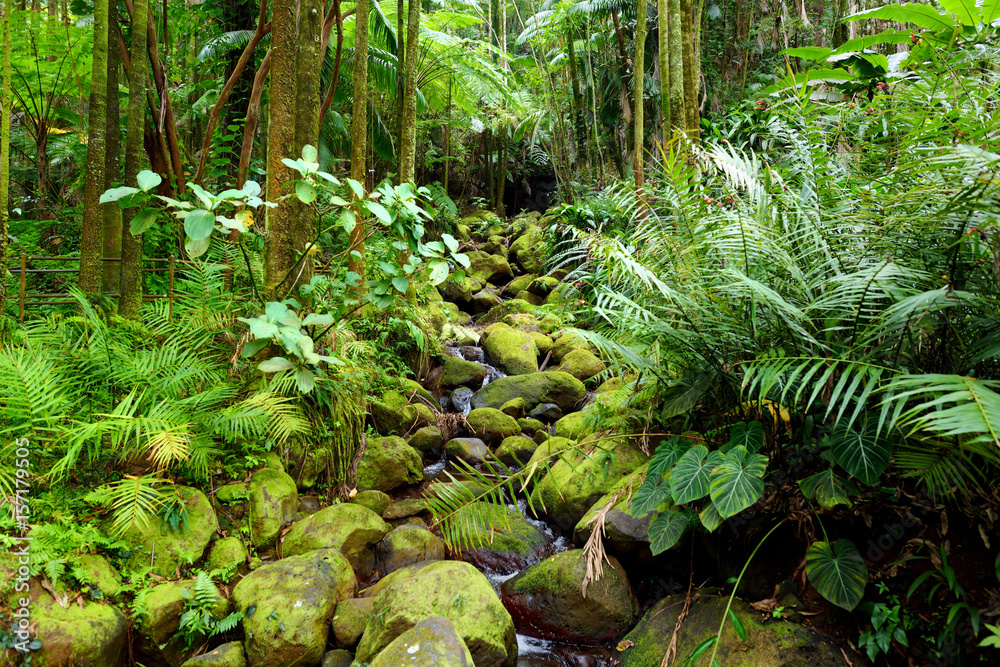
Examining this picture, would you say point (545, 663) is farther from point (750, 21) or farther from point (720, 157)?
point (750, 21)

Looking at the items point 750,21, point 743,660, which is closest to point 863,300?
point 743,660

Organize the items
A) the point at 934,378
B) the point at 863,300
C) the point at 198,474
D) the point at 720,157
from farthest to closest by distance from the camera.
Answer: the point at 198,474
the point at 720,157
the point at 863,300
the point at 934,378

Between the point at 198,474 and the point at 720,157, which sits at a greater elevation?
the point at 720,157

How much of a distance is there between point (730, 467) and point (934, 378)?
87 centimetres

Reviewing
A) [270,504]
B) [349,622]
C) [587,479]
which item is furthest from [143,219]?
[587,479]

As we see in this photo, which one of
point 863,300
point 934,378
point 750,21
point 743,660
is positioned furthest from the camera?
point 750,21

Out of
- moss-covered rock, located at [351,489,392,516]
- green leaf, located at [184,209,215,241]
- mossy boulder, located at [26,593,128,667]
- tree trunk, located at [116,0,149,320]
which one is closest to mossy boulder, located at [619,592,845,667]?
moss-covered rock, located at [351,489,392,516]

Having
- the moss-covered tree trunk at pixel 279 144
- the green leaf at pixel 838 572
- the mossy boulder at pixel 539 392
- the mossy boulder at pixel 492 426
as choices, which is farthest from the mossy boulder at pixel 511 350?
the green leaf at pixel 838 572

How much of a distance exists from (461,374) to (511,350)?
0.97 meters

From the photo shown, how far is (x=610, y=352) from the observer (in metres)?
2.96

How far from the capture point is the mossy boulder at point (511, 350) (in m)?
8.18

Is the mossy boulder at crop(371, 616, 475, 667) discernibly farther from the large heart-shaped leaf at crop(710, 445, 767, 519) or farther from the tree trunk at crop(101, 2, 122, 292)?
→ the tree trunk at crop(101, 2, 122, 292)

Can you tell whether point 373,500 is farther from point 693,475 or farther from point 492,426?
point 693,475

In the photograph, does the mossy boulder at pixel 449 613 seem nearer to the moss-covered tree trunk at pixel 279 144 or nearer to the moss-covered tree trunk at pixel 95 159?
the moss-covered tree trunk at pixel 279 144
